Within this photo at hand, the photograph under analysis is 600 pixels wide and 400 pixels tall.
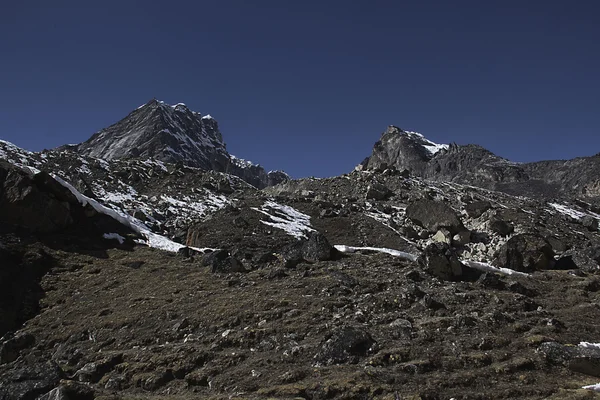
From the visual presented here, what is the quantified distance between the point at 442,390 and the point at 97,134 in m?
163

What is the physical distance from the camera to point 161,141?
5271 inches

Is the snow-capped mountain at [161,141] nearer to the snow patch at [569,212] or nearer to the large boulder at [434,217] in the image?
the large boulder at [434,217]

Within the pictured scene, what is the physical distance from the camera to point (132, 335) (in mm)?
14070

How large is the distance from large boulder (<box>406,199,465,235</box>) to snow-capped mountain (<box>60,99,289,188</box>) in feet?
322

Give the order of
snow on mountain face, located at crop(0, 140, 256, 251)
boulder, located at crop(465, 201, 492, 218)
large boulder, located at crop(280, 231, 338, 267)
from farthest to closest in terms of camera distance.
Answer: boulder, located at crop(465, 201, 492, 218) → snow on mountain face, located at crop(0, 140, 256, 251) → large boulder, located at crop(280, 231, 338, 267)

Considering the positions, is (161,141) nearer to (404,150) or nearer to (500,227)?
(404,150)

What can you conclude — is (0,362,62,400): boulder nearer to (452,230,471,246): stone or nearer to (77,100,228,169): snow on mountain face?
(452,230,471,246): stone

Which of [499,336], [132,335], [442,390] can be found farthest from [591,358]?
[132,335]

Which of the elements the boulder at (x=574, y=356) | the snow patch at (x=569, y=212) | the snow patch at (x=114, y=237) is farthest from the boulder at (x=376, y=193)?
the boulder at (x=574, y=356)

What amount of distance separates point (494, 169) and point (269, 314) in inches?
5413

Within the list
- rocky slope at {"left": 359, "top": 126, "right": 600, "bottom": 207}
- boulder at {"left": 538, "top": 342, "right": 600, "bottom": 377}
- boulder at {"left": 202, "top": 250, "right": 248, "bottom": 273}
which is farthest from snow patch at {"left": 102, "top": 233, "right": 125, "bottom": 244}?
rocky slope at {"left": 359, "top": 126, "right": 600, "bottom": 207}

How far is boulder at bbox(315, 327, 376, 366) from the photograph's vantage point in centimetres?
1079

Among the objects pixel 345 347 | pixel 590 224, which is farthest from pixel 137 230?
pixel 590 224

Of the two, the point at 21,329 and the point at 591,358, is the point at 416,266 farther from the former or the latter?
the point at 21,329
